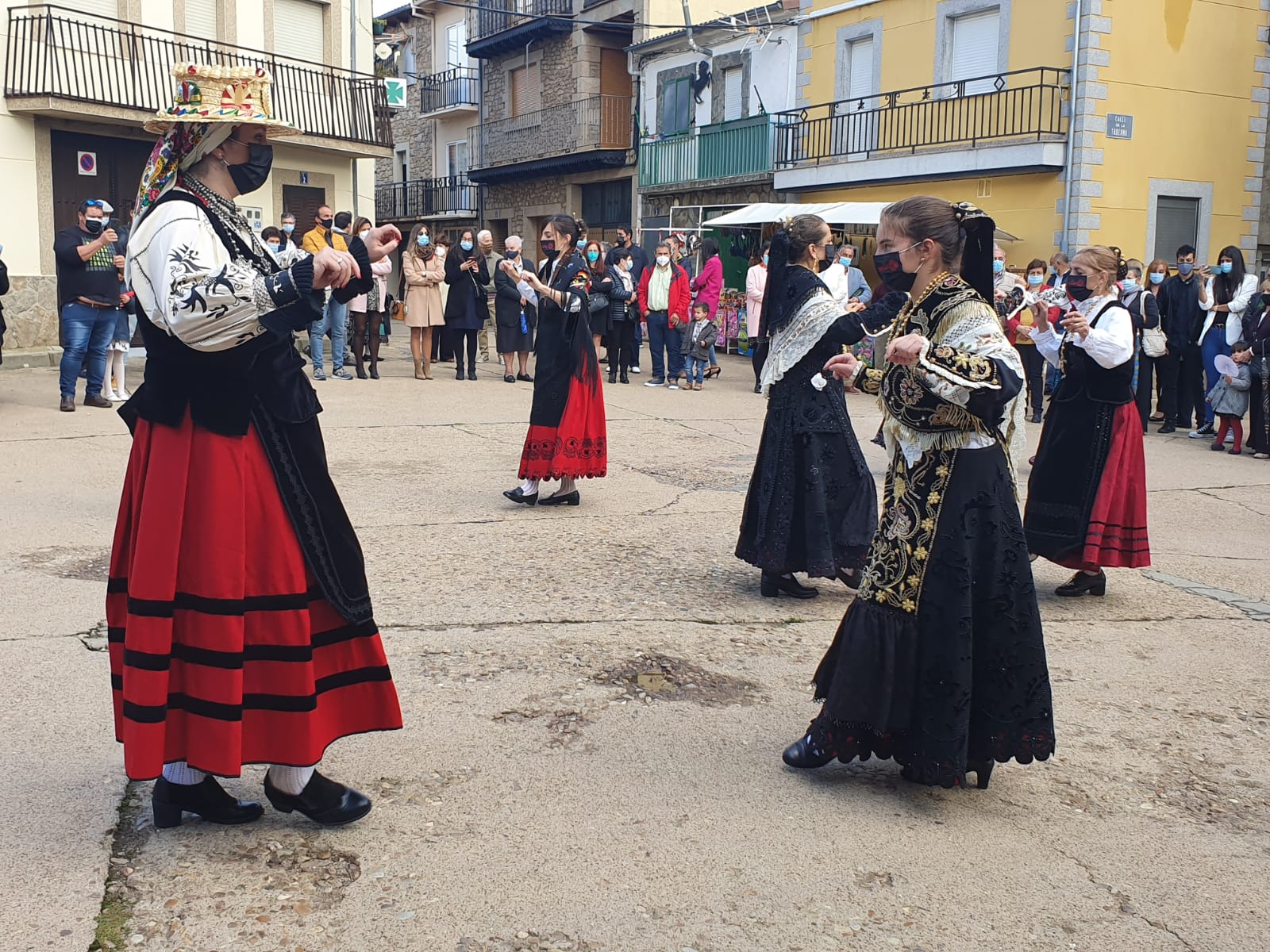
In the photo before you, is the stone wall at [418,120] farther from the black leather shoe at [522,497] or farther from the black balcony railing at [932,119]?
the black leather shoe at [522,497]

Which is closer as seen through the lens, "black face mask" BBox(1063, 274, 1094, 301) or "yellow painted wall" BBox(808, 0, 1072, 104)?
"black face mask" BBox(1063, 274, 1094, 301)

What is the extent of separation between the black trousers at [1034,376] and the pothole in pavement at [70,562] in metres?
9.85

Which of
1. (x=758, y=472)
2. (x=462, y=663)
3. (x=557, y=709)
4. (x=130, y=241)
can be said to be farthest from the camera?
(x=758, y=472)

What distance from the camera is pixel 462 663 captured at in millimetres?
Result: 4934

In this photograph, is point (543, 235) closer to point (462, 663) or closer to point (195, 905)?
point (462, 663)

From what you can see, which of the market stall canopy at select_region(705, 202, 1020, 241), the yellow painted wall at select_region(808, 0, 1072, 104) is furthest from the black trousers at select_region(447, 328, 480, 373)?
the yellow painted wall at select_region(808, 0, 1072, 104)

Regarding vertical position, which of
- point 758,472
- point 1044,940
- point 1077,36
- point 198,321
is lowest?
point 1044,940

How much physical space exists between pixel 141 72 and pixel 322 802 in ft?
60.3

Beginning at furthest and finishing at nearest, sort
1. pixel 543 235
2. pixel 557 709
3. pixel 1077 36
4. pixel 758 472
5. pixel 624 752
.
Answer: pixel 1077 36 < pixel 543 235 < pixel 758 472 < pixel 557 709 < pixel 624 752

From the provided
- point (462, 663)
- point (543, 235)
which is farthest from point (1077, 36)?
point (462, 663)

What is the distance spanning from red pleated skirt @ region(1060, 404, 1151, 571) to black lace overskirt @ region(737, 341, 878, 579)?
3.71ft

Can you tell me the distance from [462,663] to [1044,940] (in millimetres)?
2524

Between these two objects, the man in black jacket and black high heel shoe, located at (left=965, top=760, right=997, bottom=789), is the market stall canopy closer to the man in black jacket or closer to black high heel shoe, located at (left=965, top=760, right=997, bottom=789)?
the man in black jacket

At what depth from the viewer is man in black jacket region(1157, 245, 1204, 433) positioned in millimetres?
13352
